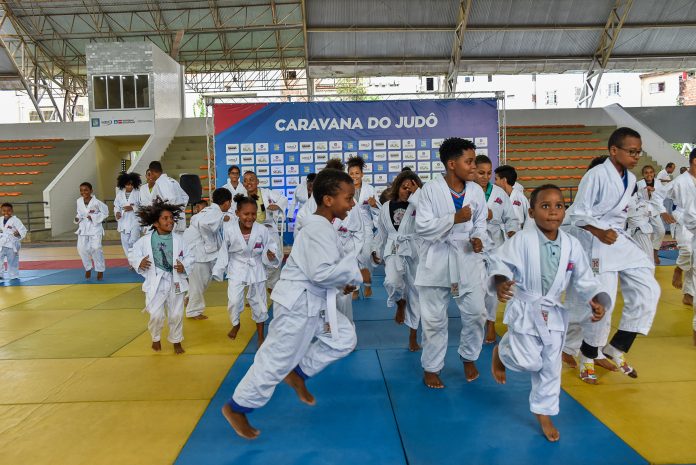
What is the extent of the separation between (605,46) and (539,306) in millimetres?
19191

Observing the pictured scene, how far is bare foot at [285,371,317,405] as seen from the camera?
333cm

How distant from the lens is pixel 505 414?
3246mm

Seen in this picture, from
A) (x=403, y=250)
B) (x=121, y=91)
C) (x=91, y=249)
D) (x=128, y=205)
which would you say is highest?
(x=121, y=91)

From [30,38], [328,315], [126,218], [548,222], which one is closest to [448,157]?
[548,222]

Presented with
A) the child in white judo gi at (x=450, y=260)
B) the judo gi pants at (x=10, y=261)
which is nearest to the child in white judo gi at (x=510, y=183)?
the child in white judo gi at (x=450, y=260)

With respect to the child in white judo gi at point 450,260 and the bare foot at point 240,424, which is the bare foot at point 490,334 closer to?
the child in white judo gi at point 450,260

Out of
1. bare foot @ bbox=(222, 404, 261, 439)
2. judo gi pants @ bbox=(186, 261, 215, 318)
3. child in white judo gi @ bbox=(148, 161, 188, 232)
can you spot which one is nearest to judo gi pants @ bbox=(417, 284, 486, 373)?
bare foot @ bbox=(222, 404, 261, 439)

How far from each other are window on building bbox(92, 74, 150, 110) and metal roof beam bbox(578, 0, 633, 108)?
624 inches

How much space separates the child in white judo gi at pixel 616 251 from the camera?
3.71m

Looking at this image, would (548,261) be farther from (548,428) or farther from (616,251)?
(616,251)

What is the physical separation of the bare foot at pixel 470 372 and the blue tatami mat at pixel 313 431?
613 millimetres

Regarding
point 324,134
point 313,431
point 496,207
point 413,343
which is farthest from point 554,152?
point 313,431

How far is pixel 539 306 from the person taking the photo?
9.66 feet

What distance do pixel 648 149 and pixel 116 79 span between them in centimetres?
1820
